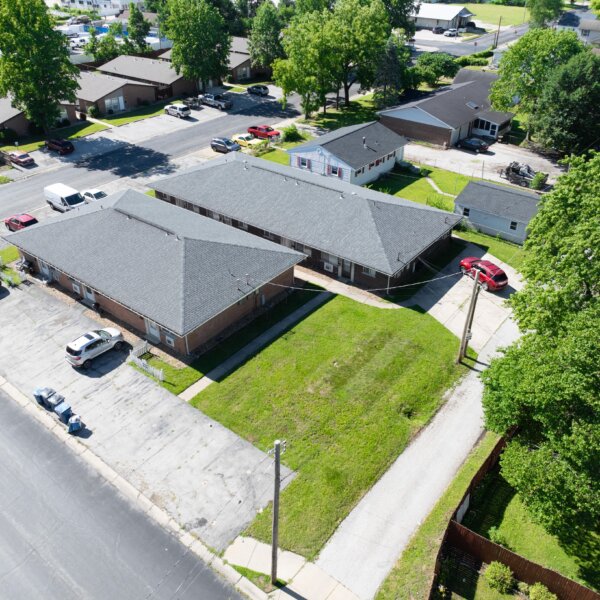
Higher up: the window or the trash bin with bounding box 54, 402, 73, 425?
the window

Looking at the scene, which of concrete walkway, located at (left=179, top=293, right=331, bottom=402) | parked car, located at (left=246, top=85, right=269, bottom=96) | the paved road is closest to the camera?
the paved road

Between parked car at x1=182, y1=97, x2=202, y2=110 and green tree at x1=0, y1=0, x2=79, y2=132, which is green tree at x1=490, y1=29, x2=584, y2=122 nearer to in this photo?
parked car at x1=182, y1=97, x2=202, y2=110

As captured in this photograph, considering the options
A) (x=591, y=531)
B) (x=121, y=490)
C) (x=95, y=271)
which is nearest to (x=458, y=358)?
(x=591, y=531)

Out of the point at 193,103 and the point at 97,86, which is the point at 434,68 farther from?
the point at 97,86

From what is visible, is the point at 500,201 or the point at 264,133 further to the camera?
the point at 264,133

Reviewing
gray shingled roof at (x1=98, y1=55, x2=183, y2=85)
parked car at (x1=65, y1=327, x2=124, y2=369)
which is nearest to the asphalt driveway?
parked car at (x1=65, y1=327, x2=124, y2=369)

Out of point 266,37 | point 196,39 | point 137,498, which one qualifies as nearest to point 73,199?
point 137,498
